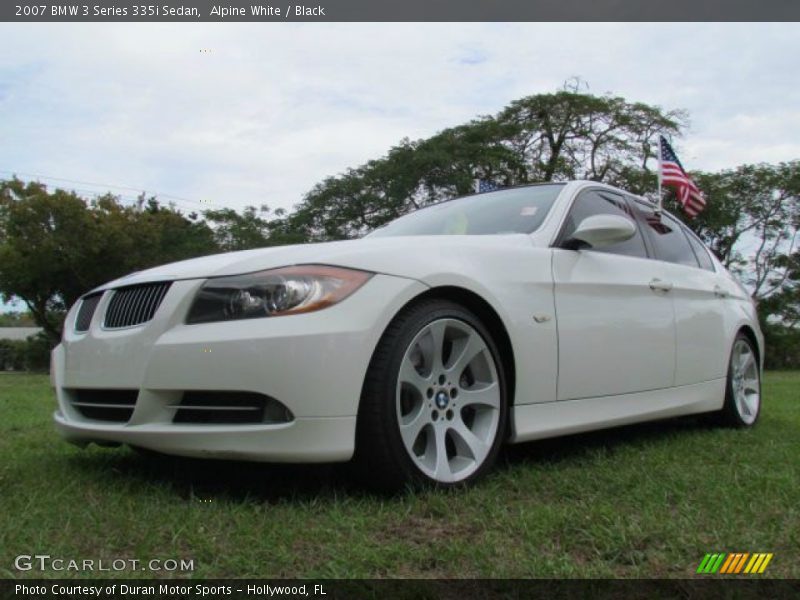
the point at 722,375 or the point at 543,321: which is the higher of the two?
the point at 543,321

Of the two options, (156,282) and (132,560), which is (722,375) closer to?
(156,282)

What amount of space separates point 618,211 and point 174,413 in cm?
278

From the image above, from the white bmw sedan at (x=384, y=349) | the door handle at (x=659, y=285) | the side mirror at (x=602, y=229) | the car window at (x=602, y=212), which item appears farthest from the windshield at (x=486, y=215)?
the door handle at (x=659, y=285)

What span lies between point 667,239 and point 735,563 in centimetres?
286

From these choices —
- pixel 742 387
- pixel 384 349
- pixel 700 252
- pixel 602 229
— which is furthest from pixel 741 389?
pixel 384 349

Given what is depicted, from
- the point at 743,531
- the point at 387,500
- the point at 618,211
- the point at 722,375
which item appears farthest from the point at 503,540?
the point at 722,375

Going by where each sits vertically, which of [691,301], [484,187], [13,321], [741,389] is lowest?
[13,321]

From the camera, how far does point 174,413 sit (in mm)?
2504

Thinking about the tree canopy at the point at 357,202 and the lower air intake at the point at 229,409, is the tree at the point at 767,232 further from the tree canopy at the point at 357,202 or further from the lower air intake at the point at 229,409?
the lower air intake at the point at 229,409

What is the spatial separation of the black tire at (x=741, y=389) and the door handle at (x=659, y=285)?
37.7 inches

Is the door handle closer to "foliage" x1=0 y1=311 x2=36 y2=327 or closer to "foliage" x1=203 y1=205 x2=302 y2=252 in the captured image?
"foliage" x1=203 y1=205 x2=302 y2=252

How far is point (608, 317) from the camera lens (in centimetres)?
337

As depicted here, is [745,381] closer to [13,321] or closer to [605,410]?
[605,410]

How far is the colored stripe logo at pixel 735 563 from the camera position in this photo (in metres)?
1.89
